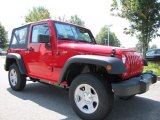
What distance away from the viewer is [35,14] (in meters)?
33.9

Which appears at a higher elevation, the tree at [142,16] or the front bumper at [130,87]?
the tree at [142,16]

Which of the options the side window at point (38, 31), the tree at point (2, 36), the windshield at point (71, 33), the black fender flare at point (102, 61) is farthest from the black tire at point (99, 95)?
the tree at point (2, 36)

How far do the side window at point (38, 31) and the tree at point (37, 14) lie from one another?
2562 cm

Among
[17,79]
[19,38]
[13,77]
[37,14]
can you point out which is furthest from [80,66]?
[37,14]

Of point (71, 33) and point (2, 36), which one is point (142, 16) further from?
point (2, 36)

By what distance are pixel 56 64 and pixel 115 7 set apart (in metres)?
11.1

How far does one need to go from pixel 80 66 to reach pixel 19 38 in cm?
286

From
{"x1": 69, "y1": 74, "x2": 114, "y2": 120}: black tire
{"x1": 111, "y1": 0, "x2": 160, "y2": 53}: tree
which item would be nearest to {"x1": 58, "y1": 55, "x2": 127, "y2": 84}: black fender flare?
{"x1": 69, "y1": 74, "x2": 114, "y2": 120}: black tire

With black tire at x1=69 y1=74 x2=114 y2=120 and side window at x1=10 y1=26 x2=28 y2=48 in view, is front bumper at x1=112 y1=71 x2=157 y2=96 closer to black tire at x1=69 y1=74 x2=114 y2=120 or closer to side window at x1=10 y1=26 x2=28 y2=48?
black tire at x1=69 y1=74 x2=114 y2=120

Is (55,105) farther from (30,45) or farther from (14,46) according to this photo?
(14,46)

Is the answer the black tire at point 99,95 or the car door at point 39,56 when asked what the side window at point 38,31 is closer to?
the car door at point 39,56

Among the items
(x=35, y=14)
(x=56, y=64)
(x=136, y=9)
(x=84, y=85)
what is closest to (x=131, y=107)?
(x=84, y=85)

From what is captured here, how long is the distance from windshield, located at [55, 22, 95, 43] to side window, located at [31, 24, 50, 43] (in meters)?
0.29

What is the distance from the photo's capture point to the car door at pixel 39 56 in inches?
231
